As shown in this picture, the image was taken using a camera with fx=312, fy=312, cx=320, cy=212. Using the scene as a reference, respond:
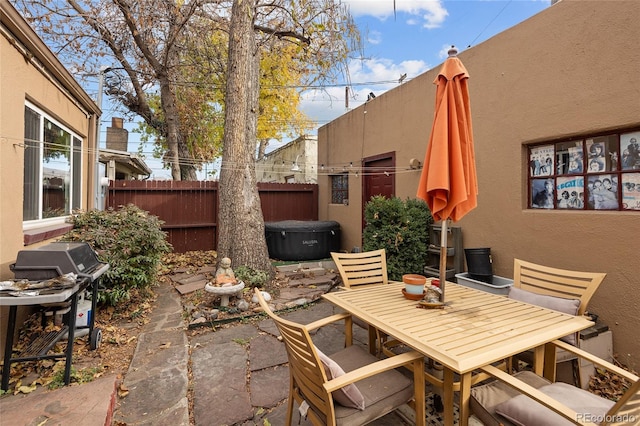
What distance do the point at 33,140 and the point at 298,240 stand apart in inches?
182

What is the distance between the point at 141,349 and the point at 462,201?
3.27 metres

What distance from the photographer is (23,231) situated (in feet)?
10.3

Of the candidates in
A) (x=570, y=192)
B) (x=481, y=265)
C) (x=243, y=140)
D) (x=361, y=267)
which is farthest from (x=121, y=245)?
(x=570, y=192)

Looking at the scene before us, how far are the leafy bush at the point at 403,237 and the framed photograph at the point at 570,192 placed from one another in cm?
167

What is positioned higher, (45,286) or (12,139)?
(12,139)

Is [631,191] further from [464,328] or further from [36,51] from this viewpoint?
[36,51]

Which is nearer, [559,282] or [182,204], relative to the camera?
[559,282]

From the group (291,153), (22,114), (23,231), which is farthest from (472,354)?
(291,153)

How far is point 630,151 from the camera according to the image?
9.48ft

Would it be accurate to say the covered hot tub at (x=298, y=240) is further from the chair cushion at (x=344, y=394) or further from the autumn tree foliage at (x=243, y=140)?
the chair cushion at (x=344, y=394)

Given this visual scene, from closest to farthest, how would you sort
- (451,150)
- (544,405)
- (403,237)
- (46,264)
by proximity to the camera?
(544,405)
(451,150)
(46,264)
(403,237)

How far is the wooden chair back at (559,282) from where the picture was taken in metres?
2.34

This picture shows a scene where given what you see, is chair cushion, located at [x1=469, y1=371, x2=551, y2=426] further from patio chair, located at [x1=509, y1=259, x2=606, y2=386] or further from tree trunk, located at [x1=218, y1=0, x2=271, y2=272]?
tree trunk, located at [x1=218, y1=0, x2=271, y2=272]

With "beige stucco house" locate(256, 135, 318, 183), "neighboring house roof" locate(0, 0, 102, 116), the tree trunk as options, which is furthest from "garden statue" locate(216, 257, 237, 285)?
"beige stucco house" locate(256, 135, 318, 183)
